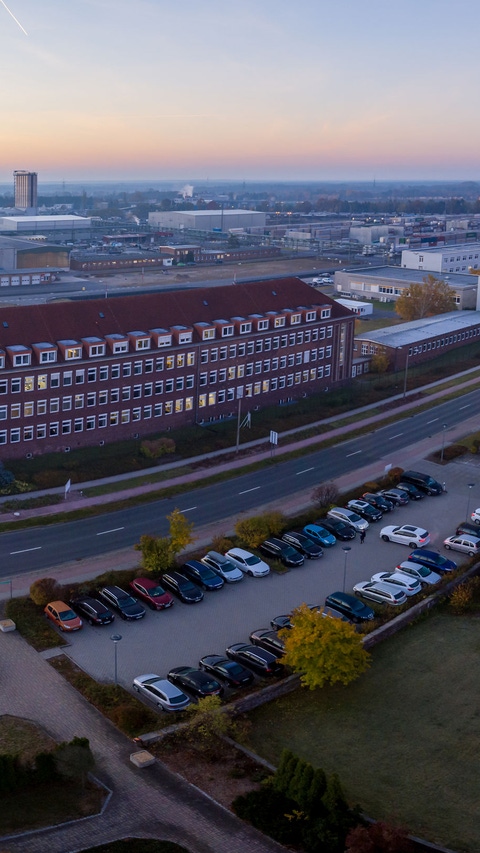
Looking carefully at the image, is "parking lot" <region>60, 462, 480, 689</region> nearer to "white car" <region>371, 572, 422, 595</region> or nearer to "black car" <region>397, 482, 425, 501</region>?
"white car" <region>371, 572, 422, 595</region>

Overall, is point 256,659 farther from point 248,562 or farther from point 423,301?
point 423,301

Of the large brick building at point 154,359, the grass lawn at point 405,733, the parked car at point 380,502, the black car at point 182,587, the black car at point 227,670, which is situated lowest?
the grass lawn at point 405,733

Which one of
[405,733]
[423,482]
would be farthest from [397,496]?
[405,733]

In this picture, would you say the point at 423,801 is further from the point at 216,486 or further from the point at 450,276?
the point at 450,276

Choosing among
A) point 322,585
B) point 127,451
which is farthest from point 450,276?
point 322,585

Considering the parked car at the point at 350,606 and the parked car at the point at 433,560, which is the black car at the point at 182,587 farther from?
the parked car at the point at 433,560

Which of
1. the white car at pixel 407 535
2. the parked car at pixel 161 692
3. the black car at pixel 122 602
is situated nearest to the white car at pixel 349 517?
the white car at pixel 407 535
